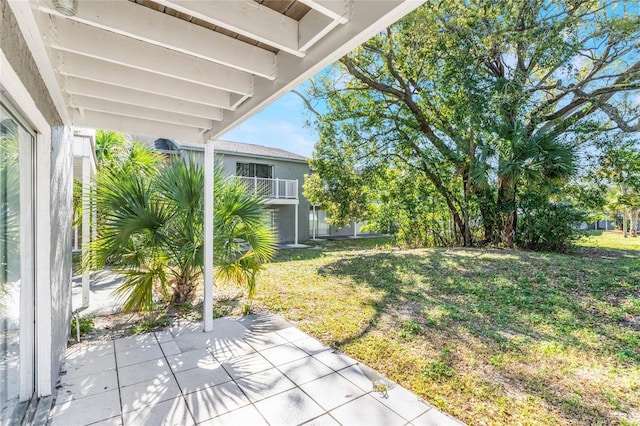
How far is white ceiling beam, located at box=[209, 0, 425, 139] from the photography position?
1558 millimetres

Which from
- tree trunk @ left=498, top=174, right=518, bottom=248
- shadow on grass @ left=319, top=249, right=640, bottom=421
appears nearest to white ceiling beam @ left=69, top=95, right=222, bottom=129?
shadow on grass @ left=319, top=249, right=640, bottom=421

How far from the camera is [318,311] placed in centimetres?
503

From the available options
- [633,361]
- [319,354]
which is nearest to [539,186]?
[633,361]

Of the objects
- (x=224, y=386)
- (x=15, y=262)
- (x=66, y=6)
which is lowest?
(x=224, y=386)

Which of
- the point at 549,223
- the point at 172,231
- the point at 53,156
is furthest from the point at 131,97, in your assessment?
the point at 549,223

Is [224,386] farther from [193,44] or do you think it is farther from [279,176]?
[279,176]

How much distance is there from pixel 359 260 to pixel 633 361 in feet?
20.0

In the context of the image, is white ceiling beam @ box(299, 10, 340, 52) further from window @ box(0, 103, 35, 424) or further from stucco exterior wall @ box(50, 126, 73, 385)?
stucco exterior wall @ box(50, 126, 73, 385)

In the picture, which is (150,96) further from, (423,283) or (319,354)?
(423,283)

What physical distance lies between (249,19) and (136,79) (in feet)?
4.70

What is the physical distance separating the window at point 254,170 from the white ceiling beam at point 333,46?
11.8 metres

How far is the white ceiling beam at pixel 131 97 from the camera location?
2.96 meters

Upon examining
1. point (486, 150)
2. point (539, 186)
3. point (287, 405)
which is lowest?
point (287, 405)

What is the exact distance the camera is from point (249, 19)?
194cm
